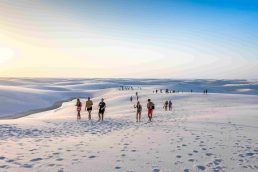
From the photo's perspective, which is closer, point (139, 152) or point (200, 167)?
point (200, 167)

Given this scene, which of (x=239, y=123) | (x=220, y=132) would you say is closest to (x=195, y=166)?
(x=220, y=132)

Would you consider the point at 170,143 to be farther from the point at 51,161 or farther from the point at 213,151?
the point at 51,161

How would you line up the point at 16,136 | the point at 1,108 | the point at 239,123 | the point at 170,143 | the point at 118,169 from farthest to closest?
the point at 1,108 < the point at 239,123 < the point at 16,136 < the point at 170,143 < the point at 118,169

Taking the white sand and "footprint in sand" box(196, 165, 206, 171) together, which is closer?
"footprint in sand" box(196, 165, 206, 171)

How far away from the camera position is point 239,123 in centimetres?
1948

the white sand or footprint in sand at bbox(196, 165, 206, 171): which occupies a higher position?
footprint in sand at bbox(196, 165, 206, 171)

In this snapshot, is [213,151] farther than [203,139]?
No

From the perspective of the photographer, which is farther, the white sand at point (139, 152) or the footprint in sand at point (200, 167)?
the white sand at point (139, 152)

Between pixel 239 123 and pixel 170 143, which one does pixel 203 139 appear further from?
pixel 239 123

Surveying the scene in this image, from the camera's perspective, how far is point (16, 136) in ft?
51.3

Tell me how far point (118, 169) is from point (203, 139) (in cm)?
582

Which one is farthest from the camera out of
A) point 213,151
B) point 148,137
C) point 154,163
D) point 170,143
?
point 148,137

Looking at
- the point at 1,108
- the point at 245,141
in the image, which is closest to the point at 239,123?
the point at 245,141

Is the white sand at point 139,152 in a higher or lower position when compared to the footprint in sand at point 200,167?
lower
